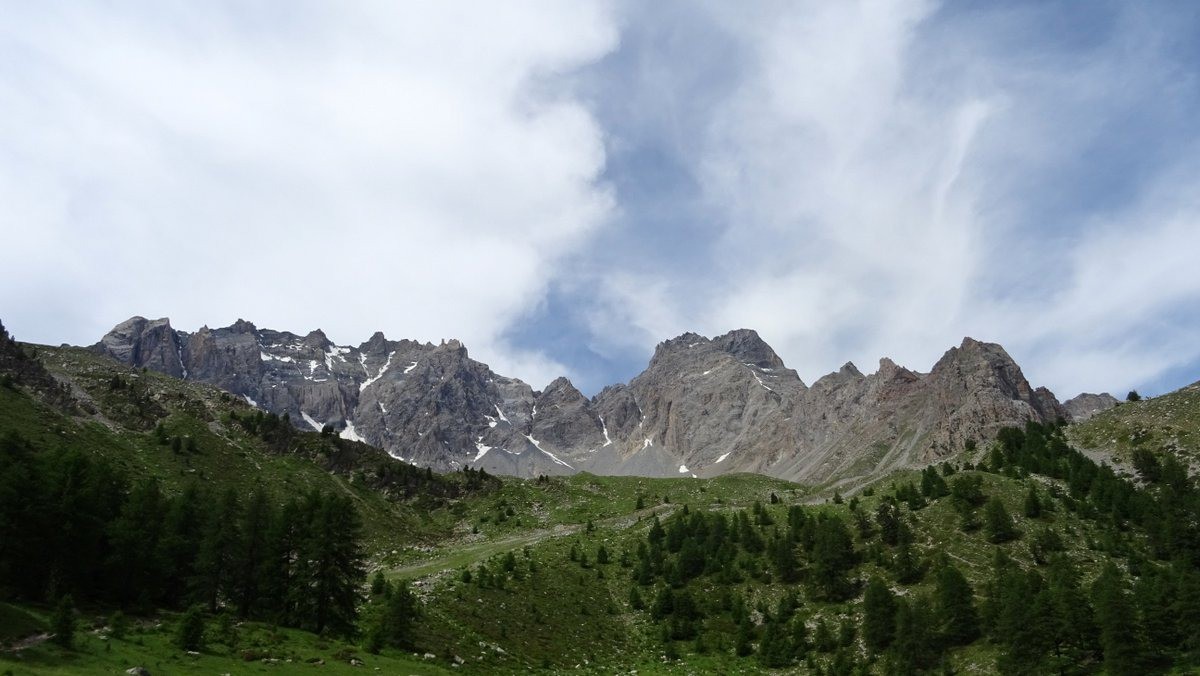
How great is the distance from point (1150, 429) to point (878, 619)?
80.5m

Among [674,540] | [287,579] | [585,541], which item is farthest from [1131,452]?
[287,579]

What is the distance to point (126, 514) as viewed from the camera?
149 ft

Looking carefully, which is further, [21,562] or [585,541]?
[585,541]

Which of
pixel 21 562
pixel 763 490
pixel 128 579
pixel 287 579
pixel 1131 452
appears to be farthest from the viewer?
pixel 763 490

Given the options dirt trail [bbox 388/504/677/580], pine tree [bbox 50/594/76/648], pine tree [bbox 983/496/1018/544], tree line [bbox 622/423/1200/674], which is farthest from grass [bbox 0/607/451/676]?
pine tree [bbox 983/496/1018/544]

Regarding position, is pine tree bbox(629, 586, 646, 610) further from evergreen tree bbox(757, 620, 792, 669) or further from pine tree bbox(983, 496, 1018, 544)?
pine tree bbox(983, 496, 1018, 544)

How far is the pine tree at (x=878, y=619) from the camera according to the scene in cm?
5709

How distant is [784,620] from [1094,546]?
34.8m

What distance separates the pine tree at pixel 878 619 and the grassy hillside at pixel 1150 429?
6460 centimetres

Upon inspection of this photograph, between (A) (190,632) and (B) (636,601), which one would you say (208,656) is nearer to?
(A) (190,632)

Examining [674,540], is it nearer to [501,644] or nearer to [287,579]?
[501,644]

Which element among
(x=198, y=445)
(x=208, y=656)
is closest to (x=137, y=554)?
(x=208, y=656)

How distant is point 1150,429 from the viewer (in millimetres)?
106438

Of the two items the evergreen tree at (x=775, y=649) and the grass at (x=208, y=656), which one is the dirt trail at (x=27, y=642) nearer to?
the grass at (x=208, y=656)
